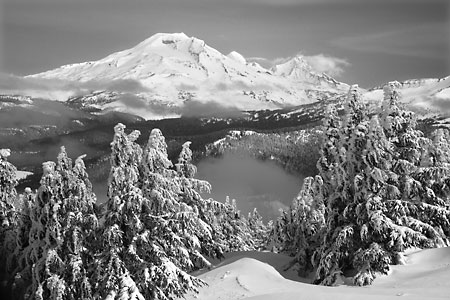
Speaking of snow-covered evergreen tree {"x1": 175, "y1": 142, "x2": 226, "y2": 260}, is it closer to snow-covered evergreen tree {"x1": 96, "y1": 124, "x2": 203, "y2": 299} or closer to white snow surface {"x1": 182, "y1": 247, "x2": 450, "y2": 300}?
white snow surface {"x1": 182, "y1": 247, "x2": 450, "y2": 300}

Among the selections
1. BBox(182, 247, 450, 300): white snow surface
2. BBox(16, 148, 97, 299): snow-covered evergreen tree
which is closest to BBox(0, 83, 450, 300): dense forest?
BBox(16, 148, 97, 299): snow-covered evergreen tree

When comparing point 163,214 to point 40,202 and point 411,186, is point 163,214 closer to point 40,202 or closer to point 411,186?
point 40,202

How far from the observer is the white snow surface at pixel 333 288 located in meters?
21.9

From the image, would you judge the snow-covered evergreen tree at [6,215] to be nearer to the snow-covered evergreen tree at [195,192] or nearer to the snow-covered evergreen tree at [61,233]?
the snow-covered evergreen tree at [61,233]

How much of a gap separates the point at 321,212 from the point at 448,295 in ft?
48.6


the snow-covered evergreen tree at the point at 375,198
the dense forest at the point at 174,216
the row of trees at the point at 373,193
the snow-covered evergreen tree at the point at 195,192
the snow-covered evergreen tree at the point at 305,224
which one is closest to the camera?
the dense forest at the point at 174,216

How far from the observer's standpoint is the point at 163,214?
25500mm

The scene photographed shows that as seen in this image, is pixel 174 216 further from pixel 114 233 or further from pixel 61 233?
pixel 61 233

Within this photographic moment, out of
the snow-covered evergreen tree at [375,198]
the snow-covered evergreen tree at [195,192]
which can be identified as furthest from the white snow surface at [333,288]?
the snow-covered evergreen tree at [195,192]

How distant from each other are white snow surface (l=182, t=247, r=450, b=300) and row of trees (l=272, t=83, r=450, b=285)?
0.98m

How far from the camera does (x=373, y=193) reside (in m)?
A: 28.0

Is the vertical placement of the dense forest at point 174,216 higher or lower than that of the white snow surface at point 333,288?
higher

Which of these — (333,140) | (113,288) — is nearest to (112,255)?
(113,288)

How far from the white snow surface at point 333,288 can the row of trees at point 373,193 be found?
0.98 m
